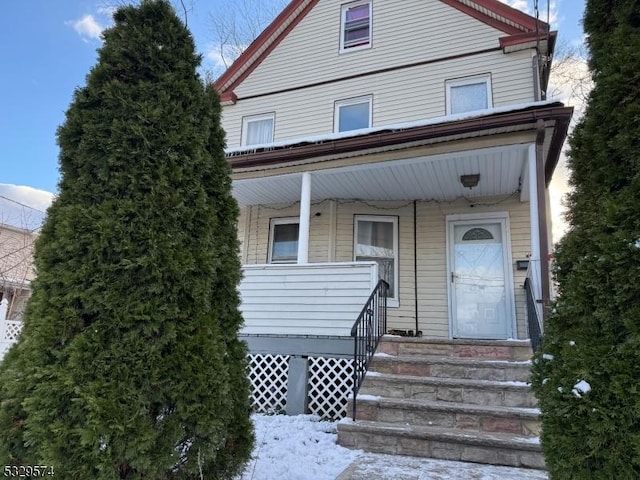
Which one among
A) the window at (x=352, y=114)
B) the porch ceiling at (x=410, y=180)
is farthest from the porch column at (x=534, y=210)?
the window at (x=352, y=114)

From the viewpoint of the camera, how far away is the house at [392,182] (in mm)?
5344

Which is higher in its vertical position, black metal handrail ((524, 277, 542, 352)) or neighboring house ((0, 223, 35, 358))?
neighboring house ((0, 223, 35, 358))

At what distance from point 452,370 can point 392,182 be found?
3220 millimetres

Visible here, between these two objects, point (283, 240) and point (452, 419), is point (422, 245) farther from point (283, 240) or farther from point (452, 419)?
point (452, 419)

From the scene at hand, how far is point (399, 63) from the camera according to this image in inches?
340

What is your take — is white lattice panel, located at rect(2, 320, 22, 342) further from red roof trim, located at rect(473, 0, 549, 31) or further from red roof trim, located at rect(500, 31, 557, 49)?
red roof trim, located at rect(473, 0, 549, 31)

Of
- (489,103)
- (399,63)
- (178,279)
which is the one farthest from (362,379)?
(399,63)

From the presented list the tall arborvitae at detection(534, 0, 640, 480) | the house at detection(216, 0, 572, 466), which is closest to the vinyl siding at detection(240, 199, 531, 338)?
the house at detection(216, 0, 572, 466)

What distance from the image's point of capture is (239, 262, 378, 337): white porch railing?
5.65 metres

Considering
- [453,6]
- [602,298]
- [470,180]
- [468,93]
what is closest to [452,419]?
[602,298]

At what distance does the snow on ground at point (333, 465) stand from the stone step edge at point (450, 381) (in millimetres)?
762

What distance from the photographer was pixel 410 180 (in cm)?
662

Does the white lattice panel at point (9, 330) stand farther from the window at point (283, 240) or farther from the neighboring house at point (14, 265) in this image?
the neighboring house at point (14, 265)

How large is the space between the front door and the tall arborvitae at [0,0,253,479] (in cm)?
527
